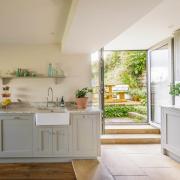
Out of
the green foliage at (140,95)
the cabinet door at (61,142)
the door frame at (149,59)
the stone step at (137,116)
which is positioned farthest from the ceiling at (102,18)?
the stone step at (137,116)

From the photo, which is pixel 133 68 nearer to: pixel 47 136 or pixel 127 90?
pixel 127 90

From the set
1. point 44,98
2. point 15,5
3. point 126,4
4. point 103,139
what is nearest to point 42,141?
point 44,98

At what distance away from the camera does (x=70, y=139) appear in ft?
15.5

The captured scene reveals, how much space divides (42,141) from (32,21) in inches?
80.8

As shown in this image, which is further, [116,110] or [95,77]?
[116,110]

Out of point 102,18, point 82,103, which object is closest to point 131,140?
point 82,103

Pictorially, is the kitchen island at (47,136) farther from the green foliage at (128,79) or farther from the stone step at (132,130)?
the green foliage at (128,79)

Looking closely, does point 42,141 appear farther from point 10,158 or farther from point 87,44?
point 87,44

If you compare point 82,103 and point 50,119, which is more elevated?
point 82,103

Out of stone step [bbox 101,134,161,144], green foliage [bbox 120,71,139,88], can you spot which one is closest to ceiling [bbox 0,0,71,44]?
green foliage [bbox 120,71,139,88]

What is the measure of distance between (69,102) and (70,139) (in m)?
1.14

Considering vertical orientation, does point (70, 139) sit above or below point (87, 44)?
below

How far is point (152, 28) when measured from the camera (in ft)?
15.9

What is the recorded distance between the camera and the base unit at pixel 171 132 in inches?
176
